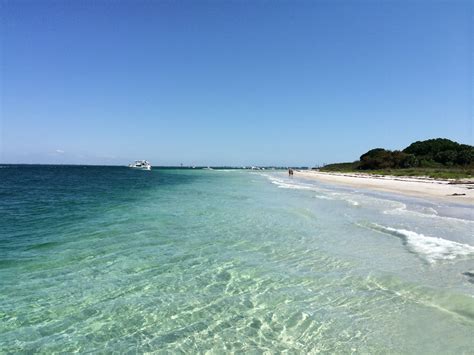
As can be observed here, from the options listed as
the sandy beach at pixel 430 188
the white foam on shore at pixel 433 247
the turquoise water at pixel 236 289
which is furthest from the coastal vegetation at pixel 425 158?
the turquoise water at pixel 236 289

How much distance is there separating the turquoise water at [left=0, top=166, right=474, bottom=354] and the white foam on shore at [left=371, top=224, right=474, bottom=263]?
0.04 m

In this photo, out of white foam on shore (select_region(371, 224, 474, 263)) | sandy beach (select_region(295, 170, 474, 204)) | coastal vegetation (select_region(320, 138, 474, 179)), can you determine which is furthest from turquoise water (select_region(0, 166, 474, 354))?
coastal vegetation (select_region(320, 138, 474, 179))

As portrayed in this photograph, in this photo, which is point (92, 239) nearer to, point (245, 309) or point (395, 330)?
point (245, 309)

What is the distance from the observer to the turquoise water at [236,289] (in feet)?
17.9

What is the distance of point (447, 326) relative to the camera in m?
5.84

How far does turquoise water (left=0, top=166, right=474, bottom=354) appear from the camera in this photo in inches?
215

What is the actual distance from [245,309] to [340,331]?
1.76 meters

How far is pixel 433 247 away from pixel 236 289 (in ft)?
24.6

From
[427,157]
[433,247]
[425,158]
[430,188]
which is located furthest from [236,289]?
[427,157]

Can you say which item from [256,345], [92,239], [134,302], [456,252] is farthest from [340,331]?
[92,239]

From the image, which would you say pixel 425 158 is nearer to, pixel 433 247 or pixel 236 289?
pixel 433 247

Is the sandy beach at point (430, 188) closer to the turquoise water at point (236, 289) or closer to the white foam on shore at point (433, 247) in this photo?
the white foam on shore at point (433, 247)

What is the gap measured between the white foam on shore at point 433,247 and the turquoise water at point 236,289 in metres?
0.04

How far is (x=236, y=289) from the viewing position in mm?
7613
